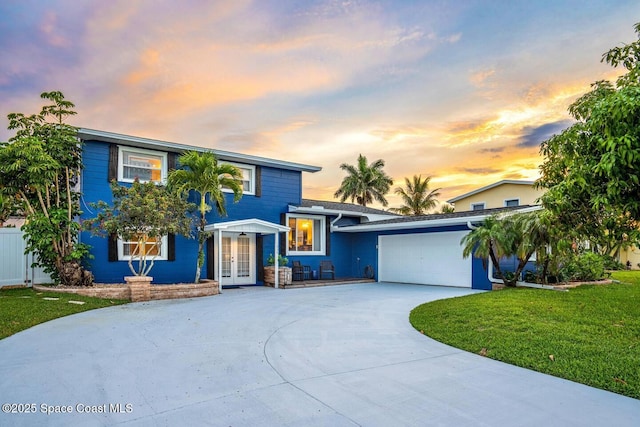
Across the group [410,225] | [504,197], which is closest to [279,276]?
[410,225]

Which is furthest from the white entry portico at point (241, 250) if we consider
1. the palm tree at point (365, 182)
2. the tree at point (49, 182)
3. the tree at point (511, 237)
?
the palm tree at point (365, 182)

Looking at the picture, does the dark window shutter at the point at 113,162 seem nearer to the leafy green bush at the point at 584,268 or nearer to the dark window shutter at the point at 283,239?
the dark window shutter at the point at 283,239

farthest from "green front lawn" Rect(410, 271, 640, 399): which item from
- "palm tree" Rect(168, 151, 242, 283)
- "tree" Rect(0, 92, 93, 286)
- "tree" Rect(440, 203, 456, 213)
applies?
"tree" Rect(440, 203, 456, 213)

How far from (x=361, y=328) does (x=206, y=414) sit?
12.9ft

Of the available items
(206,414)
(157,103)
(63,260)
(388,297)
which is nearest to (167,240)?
(63,260)

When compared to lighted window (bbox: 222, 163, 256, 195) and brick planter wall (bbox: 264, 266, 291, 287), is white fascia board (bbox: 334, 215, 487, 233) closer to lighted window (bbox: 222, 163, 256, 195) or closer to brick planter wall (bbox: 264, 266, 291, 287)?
brick planter wall (bbox: 264, 266, 291, 287)

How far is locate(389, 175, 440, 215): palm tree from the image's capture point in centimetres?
3394

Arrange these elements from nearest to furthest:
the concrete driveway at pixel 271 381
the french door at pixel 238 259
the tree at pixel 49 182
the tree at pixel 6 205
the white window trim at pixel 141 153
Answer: the concrete driveway at pixel 271 381 < the tree at pixel 49 182 < the tree at pixel 6 205 < the white window trim at pixel 141 153 < the french door at pixel 238 259

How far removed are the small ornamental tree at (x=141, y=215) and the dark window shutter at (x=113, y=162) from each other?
3.51 feet

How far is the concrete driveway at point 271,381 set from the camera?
319cm

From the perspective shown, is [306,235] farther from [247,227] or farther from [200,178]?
[200,178]

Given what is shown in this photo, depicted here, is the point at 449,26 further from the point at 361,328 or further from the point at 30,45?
the point at 30,45

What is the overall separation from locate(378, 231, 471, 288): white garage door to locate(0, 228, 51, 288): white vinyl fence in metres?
12.0

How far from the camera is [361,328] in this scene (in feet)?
22.2
